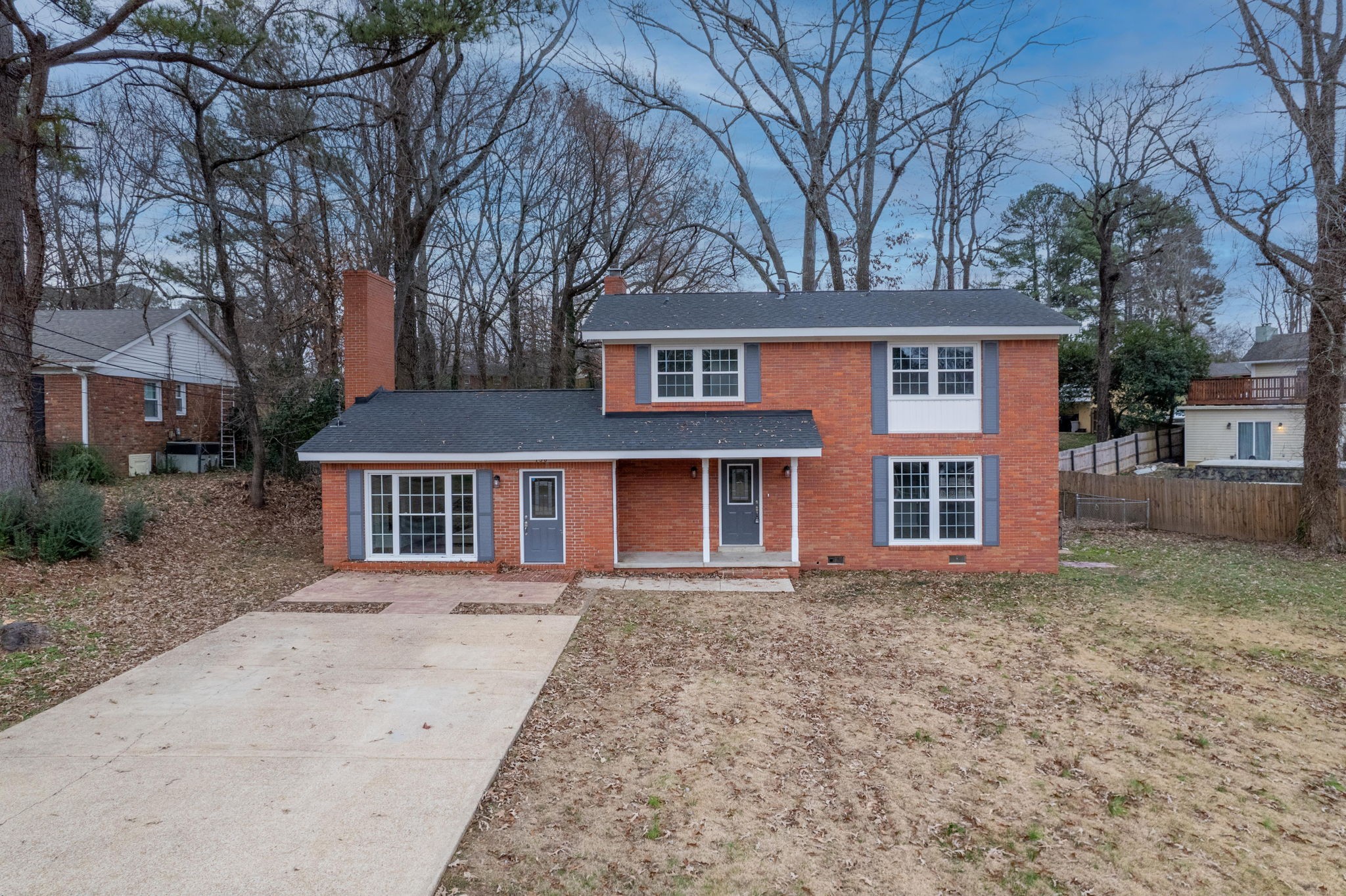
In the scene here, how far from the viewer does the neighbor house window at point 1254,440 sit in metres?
26.2

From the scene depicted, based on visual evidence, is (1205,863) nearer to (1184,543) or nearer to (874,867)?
(874,867)

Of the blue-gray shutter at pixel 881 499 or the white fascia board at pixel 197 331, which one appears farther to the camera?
the white fascia board at pixel 197 331

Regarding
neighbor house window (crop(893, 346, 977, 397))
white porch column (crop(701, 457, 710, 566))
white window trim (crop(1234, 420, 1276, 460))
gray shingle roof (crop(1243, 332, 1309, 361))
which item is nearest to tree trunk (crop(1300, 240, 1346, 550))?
neighbor house window (crop(893, 346, 977, 397))

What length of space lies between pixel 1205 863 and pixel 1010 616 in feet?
20.6

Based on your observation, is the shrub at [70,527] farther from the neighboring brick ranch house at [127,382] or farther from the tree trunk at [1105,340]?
the tree trunk at [1105,340]

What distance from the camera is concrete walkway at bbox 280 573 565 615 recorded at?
36.0 ft

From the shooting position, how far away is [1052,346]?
13.7 meters

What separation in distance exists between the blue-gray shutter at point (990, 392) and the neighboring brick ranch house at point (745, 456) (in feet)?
0.10

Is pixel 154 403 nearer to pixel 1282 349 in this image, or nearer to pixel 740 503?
pixel 740 503

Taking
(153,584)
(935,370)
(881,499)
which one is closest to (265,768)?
(153,584)

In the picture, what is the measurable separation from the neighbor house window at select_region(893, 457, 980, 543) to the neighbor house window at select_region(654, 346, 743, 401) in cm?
367

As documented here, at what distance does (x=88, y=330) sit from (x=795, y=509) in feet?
71.1

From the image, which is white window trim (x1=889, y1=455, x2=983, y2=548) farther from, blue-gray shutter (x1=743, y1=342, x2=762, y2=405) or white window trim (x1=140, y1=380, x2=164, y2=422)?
white window trim (x1=140, y1=380, x2=164, y2=422)

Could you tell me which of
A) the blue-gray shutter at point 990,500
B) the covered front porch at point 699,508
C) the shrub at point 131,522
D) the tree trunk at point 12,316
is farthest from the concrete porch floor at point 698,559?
the tree trunk at point 12,316
